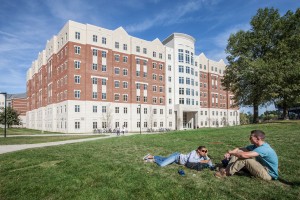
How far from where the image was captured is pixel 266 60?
94.7 ft

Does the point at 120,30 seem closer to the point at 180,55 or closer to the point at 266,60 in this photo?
the point at 180,55

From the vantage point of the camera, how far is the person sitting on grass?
5.80 metres

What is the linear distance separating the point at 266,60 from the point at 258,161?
27.0 m

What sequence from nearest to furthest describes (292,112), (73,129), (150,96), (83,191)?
(83,191)
(73,129)
(150,96)
(292,112)

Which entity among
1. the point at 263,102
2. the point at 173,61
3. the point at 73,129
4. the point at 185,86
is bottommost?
the point at 73,129

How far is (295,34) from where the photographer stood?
2880 cm

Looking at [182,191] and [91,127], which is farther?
[91,127]

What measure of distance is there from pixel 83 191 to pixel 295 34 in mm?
33754

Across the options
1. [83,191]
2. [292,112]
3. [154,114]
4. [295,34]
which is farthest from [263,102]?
[292,112]

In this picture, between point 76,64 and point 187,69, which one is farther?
point 187,69

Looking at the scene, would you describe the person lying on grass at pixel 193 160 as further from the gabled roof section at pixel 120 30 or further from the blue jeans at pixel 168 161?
the gabled roof section at pixel 120 30

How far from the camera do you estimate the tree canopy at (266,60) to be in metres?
26.9

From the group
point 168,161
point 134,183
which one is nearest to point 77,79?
point 168,161

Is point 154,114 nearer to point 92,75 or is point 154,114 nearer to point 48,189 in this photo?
point 92,75
